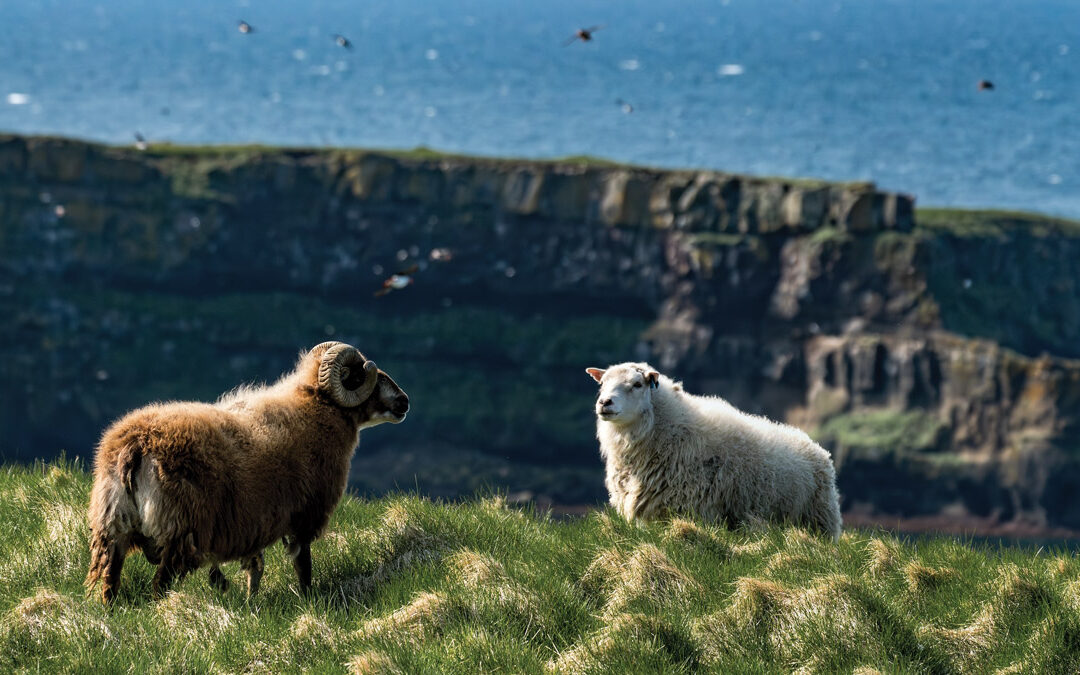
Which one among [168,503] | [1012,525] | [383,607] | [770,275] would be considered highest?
[168,503]

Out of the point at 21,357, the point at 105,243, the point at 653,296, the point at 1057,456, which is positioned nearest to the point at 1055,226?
the point at 1057,456

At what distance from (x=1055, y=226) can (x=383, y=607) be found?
12212 centimetres

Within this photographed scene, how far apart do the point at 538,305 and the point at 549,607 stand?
376ft

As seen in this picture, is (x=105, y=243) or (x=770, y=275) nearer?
(x=770, y=275)

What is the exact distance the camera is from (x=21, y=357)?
415 feet

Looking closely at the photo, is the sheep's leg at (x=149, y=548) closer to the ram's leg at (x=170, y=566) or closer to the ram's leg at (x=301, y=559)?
the ram's leg at (x=170, y=566)

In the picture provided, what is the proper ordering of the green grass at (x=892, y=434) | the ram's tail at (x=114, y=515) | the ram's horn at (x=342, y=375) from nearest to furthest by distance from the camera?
the ram's tail at (x=114, y=515) < the ram's horn at (x=342, y=375) < the green grass at (x=892, y=434)

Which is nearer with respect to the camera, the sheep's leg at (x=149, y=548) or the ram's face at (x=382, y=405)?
the sheep's leg at (x=149, y=548)

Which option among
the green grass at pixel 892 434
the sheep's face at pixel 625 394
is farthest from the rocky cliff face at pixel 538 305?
the sheep's face at pixel 625 394

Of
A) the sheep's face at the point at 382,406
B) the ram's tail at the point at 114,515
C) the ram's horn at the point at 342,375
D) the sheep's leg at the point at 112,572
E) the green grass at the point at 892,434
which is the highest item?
the ram's horn at the point at 342,375

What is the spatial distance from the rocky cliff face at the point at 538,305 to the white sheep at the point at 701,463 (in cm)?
9697

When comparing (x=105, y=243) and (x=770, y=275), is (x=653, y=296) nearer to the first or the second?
(x=770, y=275)

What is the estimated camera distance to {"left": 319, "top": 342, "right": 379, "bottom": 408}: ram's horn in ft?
37.9

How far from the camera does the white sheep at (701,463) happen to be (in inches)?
546
